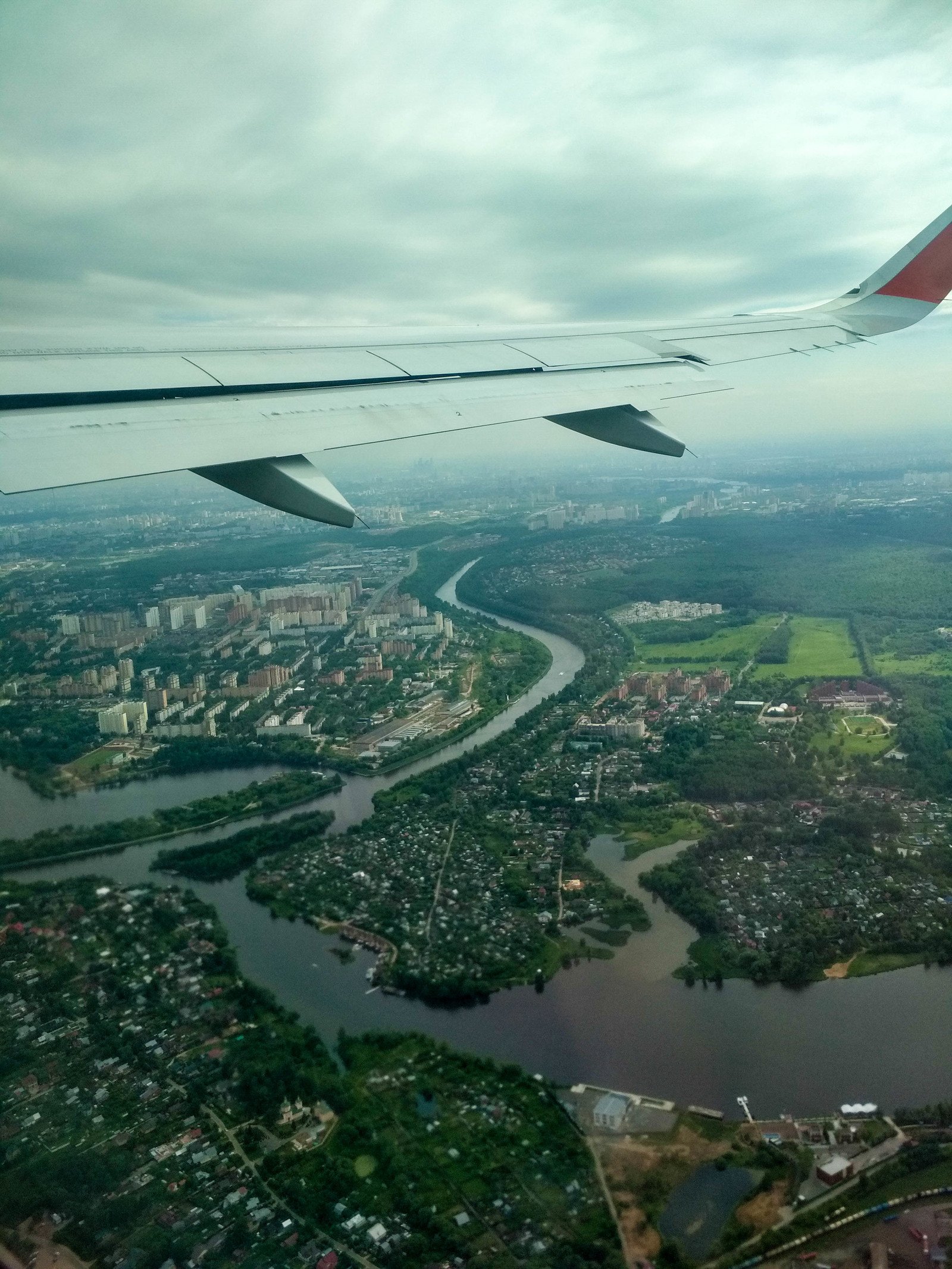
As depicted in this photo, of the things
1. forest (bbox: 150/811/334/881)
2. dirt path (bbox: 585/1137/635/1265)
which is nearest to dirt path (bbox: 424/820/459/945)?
forest (bbox: 150/811/334/881)

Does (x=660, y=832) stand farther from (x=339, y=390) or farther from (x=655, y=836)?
(x=339, y=390)

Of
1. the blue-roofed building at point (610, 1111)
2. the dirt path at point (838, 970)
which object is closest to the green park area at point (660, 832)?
the dirt path at point (838, 970)

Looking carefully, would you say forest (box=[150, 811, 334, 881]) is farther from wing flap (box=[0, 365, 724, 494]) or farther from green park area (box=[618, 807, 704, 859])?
wing flap (box=[0, 365, 724, 494])

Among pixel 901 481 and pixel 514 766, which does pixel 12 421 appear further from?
pixel 901 481

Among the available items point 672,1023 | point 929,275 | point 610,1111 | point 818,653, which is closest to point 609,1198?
point 610,1111

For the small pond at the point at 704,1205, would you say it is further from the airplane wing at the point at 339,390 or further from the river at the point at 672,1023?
the airplane wing at the point at 339,390
